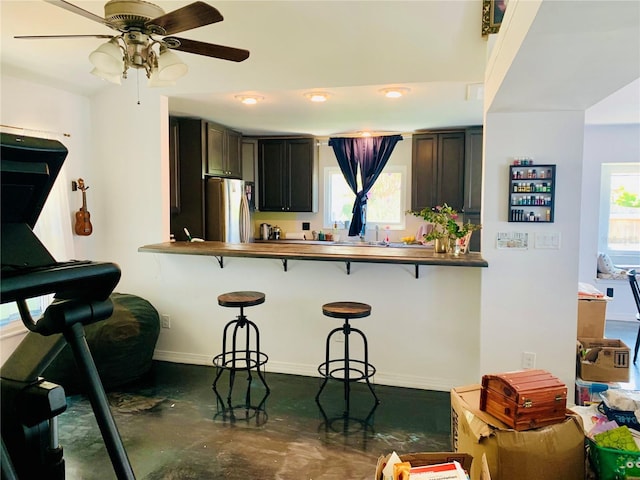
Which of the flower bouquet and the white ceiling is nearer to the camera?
the white ceiling

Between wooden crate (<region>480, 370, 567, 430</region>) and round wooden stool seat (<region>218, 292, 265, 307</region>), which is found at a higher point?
round wooden stool seat (<region>218, 292, 265, 307</region>)

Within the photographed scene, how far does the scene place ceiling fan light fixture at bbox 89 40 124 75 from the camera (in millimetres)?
2207

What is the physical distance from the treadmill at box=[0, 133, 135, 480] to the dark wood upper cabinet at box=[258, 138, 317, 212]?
5.22 meters

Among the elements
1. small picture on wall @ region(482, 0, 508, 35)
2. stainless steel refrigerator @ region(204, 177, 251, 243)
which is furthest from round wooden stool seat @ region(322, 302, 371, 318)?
stainless steel refrigerator @ region(204, 177, 251, 243)

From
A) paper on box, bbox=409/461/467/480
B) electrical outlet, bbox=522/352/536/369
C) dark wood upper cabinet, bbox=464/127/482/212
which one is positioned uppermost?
dark wood upper cabinet, bbox=464/127/482/212

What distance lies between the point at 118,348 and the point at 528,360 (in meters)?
2.87

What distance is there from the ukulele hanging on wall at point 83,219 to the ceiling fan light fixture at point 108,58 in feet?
5.95

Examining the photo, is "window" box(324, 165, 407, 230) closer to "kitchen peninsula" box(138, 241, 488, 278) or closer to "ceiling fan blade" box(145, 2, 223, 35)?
"kitchen peninsula" box(138, 241, 488, 278)

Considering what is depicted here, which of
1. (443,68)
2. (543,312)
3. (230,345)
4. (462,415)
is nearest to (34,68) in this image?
(230,345)

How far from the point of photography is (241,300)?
317cm

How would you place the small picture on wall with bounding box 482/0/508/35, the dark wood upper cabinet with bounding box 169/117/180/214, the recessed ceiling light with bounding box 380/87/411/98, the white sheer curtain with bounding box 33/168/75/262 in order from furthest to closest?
the dark wood upper cabinet with bounding box 169/117/180/214, the recessed ceiling light with bounding box 380/87/411/98, the white sheer curtain with bounding box 33/168/75/262, the small picture on wall with bounding box 482/0/508/35

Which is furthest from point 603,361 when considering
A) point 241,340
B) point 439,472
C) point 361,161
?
point 361,161

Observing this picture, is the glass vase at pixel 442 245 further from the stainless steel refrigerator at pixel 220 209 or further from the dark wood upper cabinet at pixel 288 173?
the dark wood upper cabinet at pixel 288 173

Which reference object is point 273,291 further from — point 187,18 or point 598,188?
point 598,188
